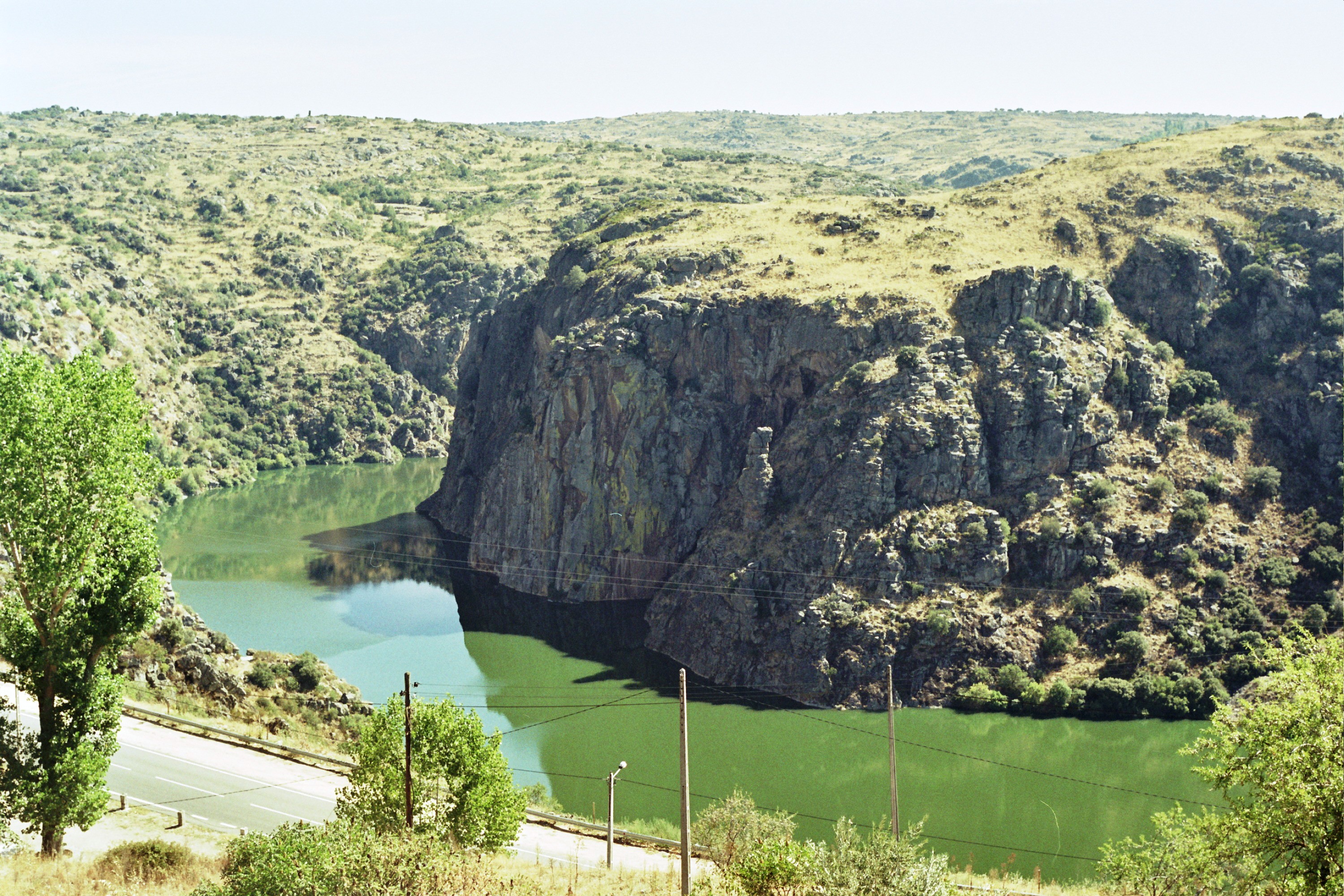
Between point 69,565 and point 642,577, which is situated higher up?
point 69,565

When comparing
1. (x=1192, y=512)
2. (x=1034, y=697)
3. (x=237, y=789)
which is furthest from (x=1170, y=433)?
(x=237, y=789)

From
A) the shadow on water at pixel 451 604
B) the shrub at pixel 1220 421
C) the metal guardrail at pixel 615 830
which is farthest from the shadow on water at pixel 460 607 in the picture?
the shrub at pixel 1220 421

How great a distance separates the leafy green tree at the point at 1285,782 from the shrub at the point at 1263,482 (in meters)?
48.5

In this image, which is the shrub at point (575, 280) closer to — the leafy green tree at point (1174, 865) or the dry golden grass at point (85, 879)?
the dry golden grass at point (85, 879)

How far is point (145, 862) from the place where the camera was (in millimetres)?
31234

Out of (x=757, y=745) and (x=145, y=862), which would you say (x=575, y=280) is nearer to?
(x=757, y=745)

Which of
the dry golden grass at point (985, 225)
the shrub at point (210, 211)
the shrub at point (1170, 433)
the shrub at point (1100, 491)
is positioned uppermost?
the shrub at point (210, 211)

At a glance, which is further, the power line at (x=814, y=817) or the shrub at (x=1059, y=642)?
the shrub at (x=1059, y=642)

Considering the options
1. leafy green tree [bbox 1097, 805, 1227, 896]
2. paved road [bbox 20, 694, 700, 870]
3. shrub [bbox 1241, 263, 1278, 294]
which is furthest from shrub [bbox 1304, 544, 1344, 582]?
paved road [bbox 20, 694, 700, 870]

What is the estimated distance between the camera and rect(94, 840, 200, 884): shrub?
30.2m

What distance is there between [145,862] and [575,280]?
74.6 metres

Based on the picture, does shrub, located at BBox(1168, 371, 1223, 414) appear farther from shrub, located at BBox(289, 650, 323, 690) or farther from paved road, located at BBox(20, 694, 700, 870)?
shrub, located at BBox(289, 650, 323, 690)

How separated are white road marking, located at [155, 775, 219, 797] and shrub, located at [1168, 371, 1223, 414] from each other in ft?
200

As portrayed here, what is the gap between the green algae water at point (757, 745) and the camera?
2089 inches
